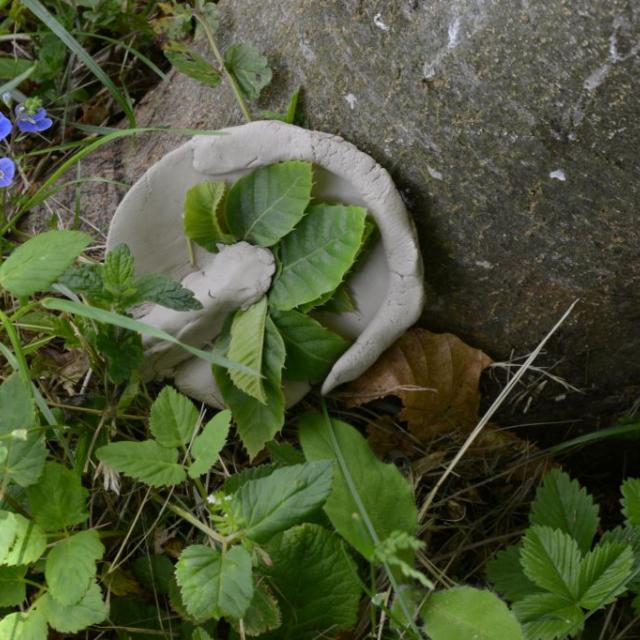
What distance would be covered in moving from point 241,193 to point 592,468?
83 cm

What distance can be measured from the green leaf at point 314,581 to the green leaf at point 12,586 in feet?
1.11

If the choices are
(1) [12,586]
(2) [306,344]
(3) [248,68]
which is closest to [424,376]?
(2) [306,344]

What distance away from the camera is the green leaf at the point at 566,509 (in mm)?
1259

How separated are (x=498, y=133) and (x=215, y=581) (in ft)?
2.22

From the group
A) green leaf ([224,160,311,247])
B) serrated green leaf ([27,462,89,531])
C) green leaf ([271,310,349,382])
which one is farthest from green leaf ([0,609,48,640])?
green leaf ([224,160,311,247])

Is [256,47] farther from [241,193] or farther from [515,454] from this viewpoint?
[515,454]

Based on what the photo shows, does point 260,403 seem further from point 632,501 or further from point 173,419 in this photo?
point 632,501

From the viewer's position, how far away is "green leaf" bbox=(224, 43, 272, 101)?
1.28 metres

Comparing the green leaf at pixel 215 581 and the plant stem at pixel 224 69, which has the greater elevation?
the plant stem at pixel 224 69

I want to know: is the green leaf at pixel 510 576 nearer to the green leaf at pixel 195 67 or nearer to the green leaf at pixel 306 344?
the green leaf at pixel 306 344

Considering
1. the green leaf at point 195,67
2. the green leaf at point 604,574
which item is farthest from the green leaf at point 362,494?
the green leaf at point 195,67

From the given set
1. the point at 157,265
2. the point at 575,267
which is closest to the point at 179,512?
the point at 157,265

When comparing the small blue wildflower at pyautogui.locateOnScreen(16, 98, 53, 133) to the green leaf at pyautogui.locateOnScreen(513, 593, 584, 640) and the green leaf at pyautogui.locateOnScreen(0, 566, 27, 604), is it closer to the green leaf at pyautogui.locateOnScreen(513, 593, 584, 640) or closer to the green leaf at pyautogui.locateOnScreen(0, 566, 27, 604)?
the green leaf at pyautogui.locateOnScreen(0, 566, 27, 604)

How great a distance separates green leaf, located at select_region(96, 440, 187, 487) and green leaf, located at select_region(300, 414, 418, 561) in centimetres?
22
